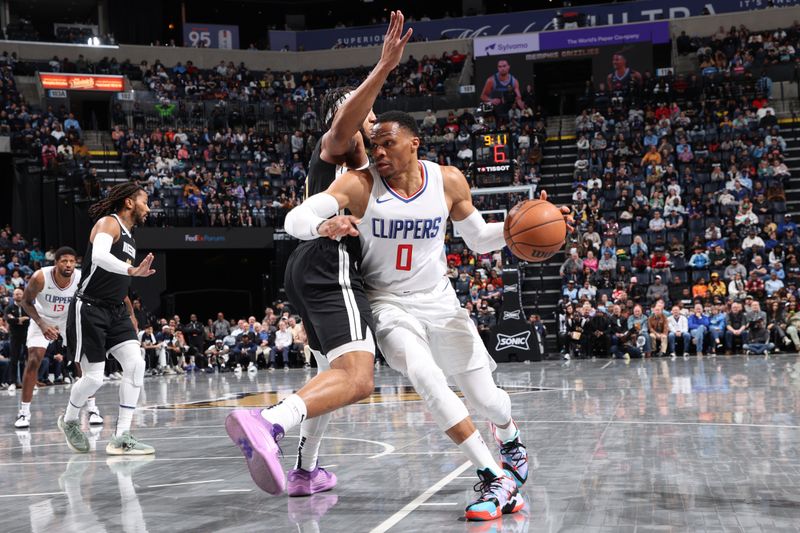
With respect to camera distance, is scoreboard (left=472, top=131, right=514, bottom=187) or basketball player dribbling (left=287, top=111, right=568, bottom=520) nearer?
basketball player dribbling (left=287, top=111, right=568, bottom=520)

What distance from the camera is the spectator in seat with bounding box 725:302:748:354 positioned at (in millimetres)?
16828

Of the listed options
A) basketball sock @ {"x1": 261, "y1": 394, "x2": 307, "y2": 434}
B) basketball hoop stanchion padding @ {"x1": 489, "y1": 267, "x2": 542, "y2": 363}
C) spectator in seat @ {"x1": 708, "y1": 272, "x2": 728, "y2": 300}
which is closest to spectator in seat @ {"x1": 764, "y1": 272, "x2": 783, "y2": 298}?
spectator in seat @ {"x1": 708, "y1": 272, "x2": 728, "y2": 300}

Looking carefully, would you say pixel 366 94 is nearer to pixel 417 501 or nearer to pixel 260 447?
pixel 260 447

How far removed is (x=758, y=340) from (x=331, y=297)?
562 inches

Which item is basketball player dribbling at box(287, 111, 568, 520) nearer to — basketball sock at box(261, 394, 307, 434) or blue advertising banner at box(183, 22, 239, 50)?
basketball sock at box(261, 394, 307, 434)

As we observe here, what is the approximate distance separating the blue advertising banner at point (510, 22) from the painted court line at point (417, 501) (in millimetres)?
27939

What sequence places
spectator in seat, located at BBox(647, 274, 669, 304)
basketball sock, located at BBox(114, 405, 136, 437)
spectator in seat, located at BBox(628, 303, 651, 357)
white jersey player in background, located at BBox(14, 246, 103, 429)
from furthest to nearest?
spectator in seat, located at BBox(647, 274, 669, 304) → spectator in seat, located at BBox(628, 303, 651, 357) → white jersey player in background, located at BBox(14, 246, 103, 429) → basketball sock, located at BBox(114, 405, 136, 437)

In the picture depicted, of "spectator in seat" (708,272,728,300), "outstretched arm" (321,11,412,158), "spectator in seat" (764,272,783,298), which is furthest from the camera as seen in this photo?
"spectator in seat" (708,272,728,300)

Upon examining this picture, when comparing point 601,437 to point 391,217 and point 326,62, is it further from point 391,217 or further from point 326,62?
point 326,62

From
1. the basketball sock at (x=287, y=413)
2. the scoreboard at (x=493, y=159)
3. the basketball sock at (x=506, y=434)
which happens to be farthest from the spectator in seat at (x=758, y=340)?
the basketball sock at (x=287, y=413)

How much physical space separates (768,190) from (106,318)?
60.3 feet

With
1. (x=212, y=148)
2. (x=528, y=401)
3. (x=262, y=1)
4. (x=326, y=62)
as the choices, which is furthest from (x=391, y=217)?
(x=262, y=1)

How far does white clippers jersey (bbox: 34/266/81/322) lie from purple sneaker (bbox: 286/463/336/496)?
4.74 metres

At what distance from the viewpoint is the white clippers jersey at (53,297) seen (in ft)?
27.7
